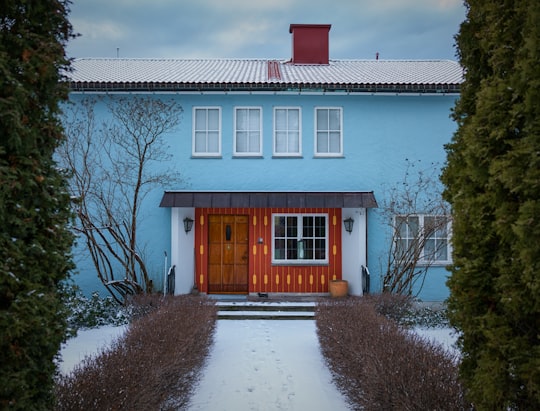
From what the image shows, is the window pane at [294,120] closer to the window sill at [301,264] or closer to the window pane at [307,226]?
the window pane at [307,226]

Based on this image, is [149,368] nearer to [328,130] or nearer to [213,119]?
[213,119]

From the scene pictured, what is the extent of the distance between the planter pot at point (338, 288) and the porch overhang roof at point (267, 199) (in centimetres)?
222

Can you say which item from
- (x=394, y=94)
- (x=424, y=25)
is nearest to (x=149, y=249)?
(x=394, y=94)

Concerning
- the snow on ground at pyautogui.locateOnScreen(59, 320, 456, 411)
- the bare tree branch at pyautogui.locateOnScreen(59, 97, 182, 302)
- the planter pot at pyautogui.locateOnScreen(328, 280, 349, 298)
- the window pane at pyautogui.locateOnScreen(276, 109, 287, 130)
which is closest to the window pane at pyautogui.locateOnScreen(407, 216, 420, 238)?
the planter pot at pyautogui.locateOnScreen(328, 280, 349, 298)

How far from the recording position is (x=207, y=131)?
13398 mm

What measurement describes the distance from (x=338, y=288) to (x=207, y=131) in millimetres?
5932

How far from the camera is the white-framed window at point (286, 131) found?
13461 millimetres

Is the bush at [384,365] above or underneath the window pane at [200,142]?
underneath

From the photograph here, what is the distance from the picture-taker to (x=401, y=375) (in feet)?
15.9

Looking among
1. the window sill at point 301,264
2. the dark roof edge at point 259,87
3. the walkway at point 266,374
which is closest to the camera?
the walkway at point 266,374

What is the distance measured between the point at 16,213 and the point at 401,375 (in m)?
3.98

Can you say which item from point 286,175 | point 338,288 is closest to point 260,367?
point 338,288

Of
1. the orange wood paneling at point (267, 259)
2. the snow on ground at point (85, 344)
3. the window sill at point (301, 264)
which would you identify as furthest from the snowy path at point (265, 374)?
the window sill at point (301, 264)

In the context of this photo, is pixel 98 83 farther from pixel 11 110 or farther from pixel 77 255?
pixel 11 110
